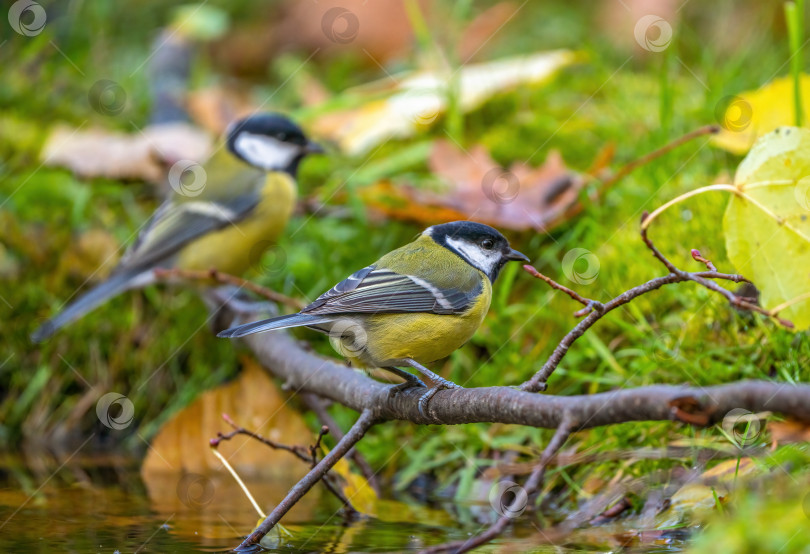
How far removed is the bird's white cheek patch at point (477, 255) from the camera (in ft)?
7.36

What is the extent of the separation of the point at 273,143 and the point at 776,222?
91.8 inches

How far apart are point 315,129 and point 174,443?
2126 millimetres

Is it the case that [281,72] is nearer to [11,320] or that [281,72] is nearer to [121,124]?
[121,124]

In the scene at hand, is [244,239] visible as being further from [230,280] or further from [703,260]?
[703,260]

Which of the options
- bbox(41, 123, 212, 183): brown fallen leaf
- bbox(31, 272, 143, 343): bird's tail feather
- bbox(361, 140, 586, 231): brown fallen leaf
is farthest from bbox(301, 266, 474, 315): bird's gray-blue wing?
bbox(41, 123, 212, 183): brown fallen leaf

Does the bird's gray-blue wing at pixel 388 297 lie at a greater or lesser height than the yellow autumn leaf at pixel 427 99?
lesser

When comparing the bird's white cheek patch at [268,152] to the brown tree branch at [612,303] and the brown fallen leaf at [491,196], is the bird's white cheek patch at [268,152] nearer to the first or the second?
the brown fallen leaf at [491,196]

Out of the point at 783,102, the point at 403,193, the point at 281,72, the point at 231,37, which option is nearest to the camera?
the point at 783,102

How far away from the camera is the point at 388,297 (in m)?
1.99

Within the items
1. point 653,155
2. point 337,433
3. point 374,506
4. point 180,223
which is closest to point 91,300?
point 180,223

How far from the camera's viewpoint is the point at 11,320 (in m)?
3.45

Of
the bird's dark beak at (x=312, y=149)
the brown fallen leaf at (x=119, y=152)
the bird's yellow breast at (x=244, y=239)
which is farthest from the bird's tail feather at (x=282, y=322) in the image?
the brown fallen leaf at (x=119, y=152)

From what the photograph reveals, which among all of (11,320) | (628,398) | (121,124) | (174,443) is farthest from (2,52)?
(628,398)

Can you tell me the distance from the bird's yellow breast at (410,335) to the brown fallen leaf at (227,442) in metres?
1.06
